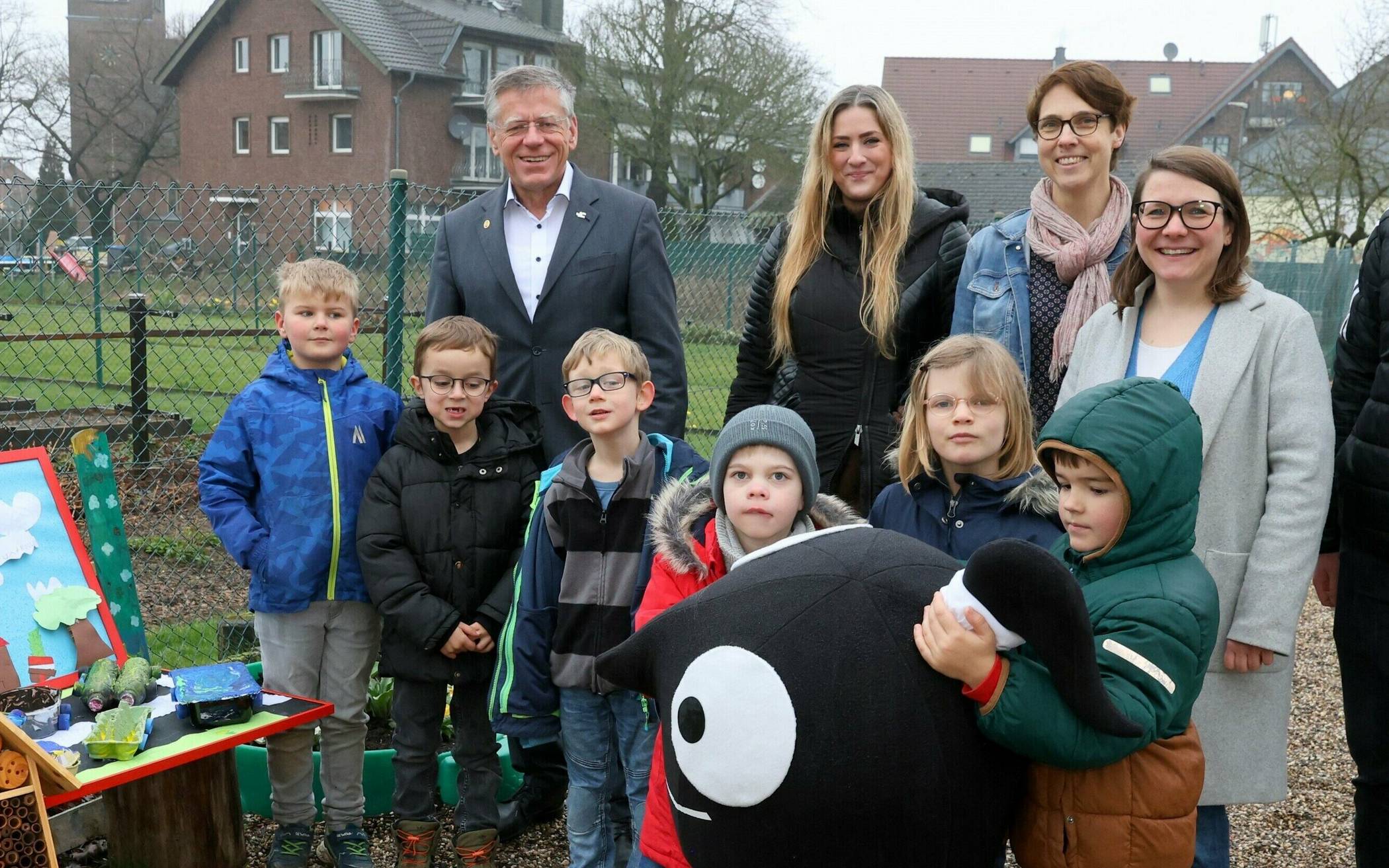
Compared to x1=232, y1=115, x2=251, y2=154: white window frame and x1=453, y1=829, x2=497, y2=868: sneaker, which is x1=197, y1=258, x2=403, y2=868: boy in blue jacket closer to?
x1=453, y1=829, x2=497, y2=868: sneaker

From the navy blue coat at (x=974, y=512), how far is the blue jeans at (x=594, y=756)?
96 centimetres

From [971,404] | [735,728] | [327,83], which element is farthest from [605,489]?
[327,83]

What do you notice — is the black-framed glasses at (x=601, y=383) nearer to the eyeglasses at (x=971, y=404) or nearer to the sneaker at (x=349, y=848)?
the eyeglasses at (x=971, y=404)

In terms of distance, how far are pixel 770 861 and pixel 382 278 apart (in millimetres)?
10626

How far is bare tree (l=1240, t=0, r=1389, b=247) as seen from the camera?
21359 mm

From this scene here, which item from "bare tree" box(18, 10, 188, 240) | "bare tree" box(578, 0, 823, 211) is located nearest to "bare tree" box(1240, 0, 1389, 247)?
"bare tree" box(578, 0, 823, 211)

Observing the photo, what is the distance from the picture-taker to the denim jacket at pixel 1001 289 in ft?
11.2

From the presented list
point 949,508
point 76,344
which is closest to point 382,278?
point 76,344

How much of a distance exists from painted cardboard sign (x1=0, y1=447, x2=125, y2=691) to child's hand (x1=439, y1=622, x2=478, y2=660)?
3.44 feet

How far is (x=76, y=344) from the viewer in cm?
1231

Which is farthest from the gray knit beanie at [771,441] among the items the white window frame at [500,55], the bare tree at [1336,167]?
the white window frame at [500,55]

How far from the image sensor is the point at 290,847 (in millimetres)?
3660

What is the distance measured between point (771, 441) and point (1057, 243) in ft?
4.10

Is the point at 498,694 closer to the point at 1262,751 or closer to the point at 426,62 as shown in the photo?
the point at 1262,751
